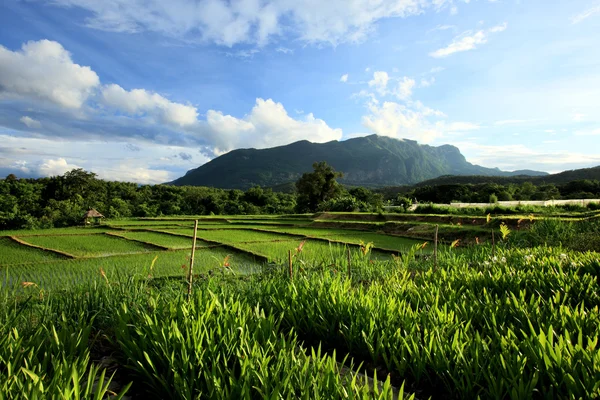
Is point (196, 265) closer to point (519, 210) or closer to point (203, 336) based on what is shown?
point (203, 336)

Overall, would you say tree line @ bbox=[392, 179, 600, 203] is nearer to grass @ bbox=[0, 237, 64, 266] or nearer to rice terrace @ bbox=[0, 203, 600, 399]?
grass @ bbox=[0, 237, 64, 266]

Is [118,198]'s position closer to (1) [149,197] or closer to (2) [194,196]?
(1) [149,197]

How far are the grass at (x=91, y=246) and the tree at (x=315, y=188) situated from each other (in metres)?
25.9

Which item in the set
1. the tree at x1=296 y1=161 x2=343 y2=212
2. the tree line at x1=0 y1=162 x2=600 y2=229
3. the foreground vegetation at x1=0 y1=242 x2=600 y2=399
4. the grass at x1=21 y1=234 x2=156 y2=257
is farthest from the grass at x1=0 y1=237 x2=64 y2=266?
the tree at x1=296 y1=161 x2=343 y2=212

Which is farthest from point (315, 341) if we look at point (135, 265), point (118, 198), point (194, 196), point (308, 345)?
point (194, 196)

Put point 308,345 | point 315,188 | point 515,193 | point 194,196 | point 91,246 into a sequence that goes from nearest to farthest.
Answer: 1. point 308,345
2. point 91,246
3. point 315,188
4. point 515,193
5. point 194,196

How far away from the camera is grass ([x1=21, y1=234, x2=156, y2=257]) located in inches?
382

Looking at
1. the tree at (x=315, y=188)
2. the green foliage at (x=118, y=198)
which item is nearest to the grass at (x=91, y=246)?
the green foliage at (x=118, y=198)

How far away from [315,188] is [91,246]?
2790 cm

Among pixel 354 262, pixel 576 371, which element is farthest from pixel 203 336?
pixel 354 262

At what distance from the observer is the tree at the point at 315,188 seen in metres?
37.5

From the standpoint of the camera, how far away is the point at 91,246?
10805 mm

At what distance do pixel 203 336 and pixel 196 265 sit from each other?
554 cm

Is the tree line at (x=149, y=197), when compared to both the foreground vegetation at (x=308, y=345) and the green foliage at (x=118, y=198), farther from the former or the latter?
the foreground vegetation at (x=308, y=345)
